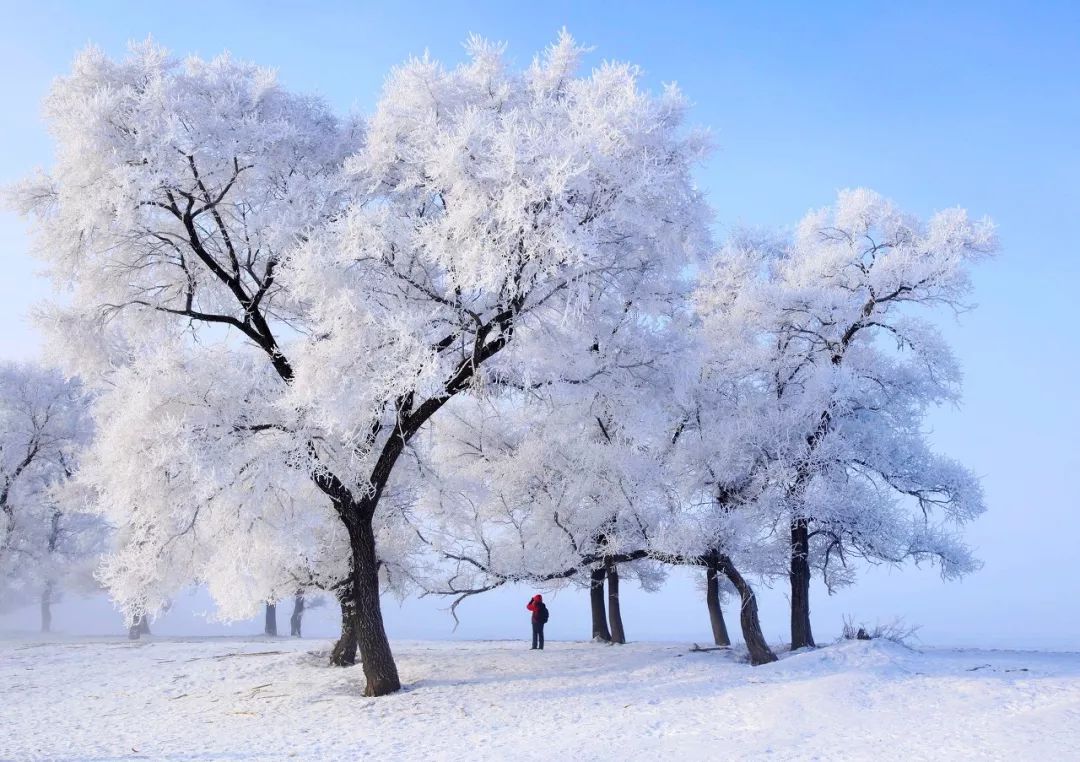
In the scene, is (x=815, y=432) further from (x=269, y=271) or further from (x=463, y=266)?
(x=269, y=271)

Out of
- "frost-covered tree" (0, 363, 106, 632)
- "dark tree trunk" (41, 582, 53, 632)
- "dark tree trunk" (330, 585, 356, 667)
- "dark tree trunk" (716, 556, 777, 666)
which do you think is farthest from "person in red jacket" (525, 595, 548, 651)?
"dark tree trunk" (41, 582, 53, 632)

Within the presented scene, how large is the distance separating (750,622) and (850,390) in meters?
5.68

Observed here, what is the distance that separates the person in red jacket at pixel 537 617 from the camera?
21.6 meters

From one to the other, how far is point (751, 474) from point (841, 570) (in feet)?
18.0

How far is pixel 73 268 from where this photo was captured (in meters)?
15.7

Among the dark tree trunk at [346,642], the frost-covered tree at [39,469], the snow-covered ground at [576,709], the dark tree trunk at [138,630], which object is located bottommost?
the dark tree trunk at [138,630]

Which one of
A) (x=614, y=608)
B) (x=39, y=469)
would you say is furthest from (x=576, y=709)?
(x=39, y=469)

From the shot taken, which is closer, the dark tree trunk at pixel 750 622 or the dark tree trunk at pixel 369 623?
the dark tree trunk at pixel 369 623

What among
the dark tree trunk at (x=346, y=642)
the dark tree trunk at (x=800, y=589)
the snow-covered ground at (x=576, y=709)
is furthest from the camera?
the dark tree trunk at (x=800, y=589)

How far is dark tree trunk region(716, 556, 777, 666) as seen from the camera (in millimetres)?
16859

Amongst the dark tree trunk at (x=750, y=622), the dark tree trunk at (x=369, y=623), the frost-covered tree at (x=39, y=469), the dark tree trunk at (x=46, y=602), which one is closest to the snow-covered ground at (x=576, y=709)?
the dark tree trunk at (x=369, y=623)

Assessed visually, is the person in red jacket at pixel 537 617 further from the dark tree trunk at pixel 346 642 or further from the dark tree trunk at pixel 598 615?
the dark tree trunk at pixel 346 642

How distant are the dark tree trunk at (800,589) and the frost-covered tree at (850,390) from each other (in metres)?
0.03

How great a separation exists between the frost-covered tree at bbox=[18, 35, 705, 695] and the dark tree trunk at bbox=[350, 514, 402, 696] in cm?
4
